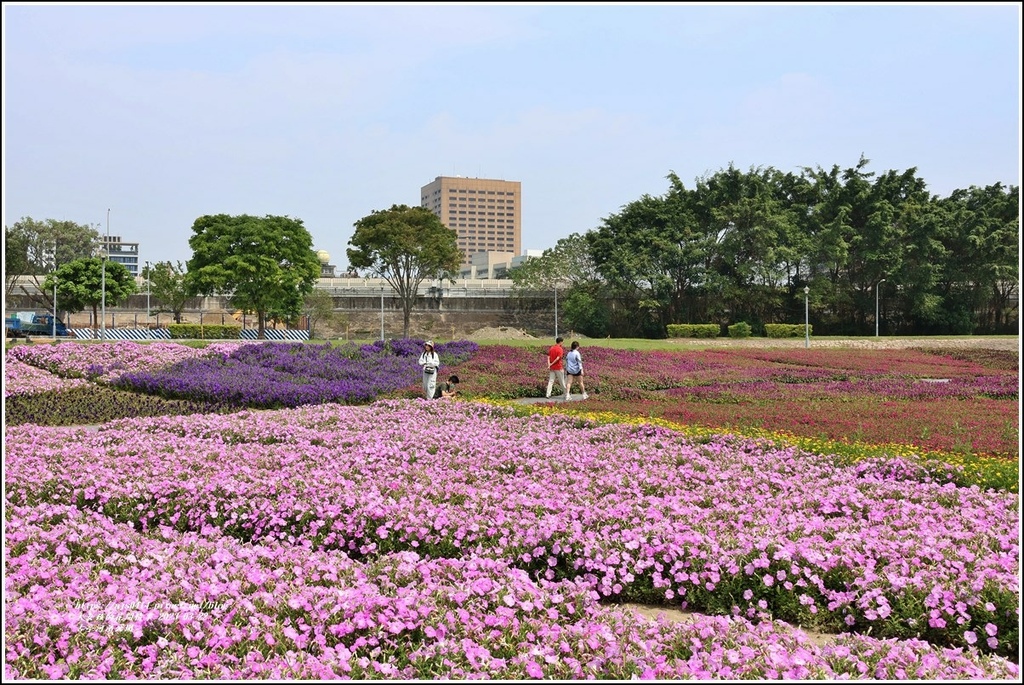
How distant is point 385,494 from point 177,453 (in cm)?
289

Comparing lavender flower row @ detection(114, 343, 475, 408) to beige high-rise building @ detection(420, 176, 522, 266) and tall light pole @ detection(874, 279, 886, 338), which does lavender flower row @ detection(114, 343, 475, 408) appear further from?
beige high-rise building @ detection(420, 176, 522, 266)

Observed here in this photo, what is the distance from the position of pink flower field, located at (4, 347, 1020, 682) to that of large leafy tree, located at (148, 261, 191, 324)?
167 ft

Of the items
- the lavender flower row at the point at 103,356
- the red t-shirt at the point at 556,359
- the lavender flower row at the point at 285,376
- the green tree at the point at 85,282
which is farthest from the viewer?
the green tree at the point at 85,282

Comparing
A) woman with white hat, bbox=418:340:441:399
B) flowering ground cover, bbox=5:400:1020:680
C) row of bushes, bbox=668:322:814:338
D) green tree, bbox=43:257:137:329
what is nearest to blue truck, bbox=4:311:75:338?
green tree, bbox=43:257:137:329

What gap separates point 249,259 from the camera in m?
40.1

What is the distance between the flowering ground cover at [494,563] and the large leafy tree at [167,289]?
51.3 meters

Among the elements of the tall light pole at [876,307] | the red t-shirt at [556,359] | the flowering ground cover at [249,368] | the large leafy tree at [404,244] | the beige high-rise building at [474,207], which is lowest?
the flowering ground cover at [249,368]

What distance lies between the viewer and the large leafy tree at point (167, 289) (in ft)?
184

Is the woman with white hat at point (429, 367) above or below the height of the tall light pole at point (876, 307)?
below

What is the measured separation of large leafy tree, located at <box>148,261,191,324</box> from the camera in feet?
184

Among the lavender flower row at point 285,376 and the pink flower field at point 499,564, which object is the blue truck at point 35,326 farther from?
the pink flower field at point 499,564

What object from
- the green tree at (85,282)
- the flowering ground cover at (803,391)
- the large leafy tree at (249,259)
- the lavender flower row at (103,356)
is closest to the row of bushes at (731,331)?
the flowering ground cover at (803,391)

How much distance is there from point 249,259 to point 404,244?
7337 mm

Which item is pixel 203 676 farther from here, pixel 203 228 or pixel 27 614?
pixel 203 228
